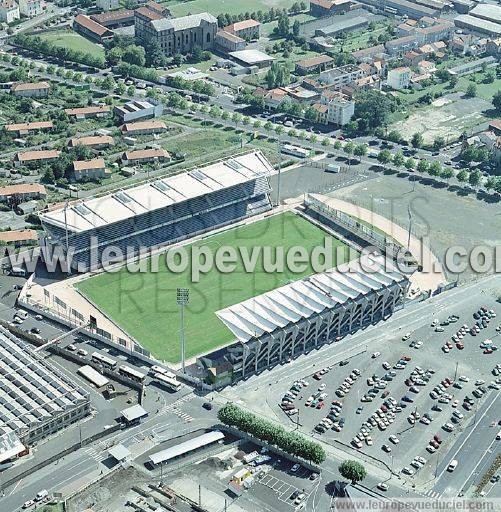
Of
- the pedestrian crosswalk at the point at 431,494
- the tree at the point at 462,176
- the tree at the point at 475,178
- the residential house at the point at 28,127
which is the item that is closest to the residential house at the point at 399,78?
the tree at the point at 462,176

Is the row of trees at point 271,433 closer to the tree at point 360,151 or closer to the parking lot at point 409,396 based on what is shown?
the parking lot at point 409,396

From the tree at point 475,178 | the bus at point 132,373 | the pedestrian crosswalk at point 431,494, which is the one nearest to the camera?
the pedestrian crosswalk at point 431,494

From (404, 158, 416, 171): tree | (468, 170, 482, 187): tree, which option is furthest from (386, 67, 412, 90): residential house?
(468, 170, 482, 187): tree

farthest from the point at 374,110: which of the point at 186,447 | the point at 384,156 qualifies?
the point at 186,447

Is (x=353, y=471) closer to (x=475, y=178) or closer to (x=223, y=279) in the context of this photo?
(x=223, y=279)

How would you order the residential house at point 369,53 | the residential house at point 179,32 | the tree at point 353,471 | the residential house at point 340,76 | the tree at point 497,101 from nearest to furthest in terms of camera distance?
the tree at point 353,471 < the tree at point 497,101 < the residential house at point 340,76 < the residential house at point 179,32 < the residential house at point 369,53

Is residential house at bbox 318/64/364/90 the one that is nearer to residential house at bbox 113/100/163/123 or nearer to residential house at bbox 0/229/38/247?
residential house at bbox 113/100/163/123
